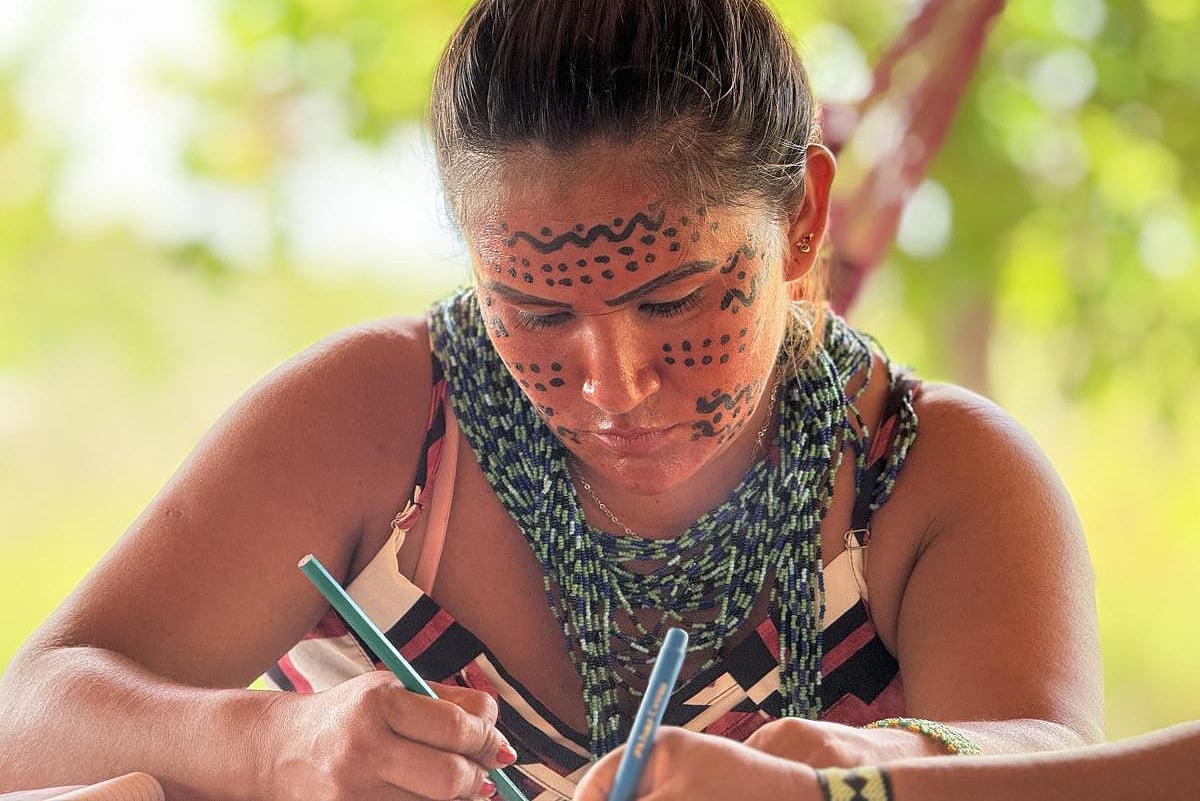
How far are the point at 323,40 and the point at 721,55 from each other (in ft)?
6.03

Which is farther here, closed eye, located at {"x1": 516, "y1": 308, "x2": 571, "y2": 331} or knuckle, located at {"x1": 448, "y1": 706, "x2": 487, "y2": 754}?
closed eye, located at {"x1": 516, "y1": 308, "x2": 571, "y2": 331}

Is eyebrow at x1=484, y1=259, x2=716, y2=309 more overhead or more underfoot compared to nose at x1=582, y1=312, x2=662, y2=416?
more overhead

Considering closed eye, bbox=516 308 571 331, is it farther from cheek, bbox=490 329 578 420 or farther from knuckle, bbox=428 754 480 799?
knuckle, bbox=428 754 480 799

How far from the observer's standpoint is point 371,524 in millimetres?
1359

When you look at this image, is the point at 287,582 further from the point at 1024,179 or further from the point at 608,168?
the point at 1024,179

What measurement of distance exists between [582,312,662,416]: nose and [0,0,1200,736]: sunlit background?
5.42 ft

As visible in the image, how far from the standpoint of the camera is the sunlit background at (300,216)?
2.78m

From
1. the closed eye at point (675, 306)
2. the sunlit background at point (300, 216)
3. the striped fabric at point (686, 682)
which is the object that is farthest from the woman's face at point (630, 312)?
the sunlit background at point (300, 216)

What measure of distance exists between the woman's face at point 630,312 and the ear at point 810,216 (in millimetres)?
51

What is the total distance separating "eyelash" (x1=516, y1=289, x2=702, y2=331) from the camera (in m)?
1.16

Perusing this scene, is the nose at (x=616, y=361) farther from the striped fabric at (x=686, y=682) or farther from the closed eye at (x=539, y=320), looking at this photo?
the striped fabric at (x=686, y=682)

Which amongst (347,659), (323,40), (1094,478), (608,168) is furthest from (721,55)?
(1094,478)

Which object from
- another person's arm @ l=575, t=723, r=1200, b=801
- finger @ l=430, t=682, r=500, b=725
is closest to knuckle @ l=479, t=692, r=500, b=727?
finger @ l=430, t=682, r=500, b=725

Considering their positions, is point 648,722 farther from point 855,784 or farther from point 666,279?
point 666,279
